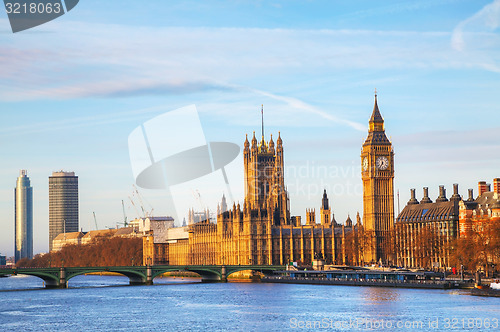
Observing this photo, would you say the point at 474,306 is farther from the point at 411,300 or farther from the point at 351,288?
the point at 351,288

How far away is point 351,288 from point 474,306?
47.7 metres

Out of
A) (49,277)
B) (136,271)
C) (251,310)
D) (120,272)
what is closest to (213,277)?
(136,271)

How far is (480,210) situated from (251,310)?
72.0m

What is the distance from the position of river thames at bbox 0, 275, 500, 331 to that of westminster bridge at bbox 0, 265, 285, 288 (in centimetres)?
652

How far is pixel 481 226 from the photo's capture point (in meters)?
172

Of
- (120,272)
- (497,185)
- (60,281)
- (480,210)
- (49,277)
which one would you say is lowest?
(60,281)

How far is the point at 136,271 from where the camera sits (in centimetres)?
17788

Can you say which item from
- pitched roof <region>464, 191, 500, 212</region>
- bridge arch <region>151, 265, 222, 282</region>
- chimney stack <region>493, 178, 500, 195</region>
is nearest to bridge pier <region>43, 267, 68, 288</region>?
bridge arch <region>151, 265, 222, 282</region>

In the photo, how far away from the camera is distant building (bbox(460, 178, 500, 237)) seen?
559ft

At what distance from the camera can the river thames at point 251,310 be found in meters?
103

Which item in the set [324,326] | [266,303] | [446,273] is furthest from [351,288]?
[324,326]

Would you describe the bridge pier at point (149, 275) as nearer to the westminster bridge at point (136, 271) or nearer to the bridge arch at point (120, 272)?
the westminster bridge at point (136, 271)

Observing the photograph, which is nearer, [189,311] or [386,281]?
[189,311]

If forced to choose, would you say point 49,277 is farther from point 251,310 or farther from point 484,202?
point 484,202
